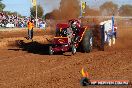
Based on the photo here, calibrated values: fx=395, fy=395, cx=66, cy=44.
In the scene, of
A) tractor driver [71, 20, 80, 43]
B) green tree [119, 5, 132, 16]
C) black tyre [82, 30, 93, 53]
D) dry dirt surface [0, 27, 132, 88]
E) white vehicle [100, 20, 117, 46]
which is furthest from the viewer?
green tree [119, 5, 132, 16]

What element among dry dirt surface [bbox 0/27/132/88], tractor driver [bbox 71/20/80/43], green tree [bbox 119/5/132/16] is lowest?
dry dirt surface [bbox 0/27/132/88]

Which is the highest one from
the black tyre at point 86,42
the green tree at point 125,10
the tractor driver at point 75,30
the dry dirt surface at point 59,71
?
the green tree at point 125,10

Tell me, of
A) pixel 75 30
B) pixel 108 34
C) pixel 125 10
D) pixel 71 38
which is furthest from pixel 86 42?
pixel 125 10

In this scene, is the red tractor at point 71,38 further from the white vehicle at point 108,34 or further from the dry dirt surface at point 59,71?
the white vehicle at point 108,34

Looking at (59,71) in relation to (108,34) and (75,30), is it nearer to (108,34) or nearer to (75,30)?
(75,30)

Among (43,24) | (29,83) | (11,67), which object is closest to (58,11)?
(11,67)

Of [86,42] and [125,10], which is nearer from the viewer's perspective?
[86,42]

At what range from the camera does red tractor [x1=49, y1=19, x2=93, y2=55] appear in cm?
1638

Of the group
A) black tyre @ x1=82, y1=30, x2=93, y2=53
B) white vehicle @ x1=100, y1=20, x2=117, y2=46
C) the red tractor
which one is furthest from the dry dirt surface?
white vehicle @ x1=100, y1=20, x2=117, y2=46

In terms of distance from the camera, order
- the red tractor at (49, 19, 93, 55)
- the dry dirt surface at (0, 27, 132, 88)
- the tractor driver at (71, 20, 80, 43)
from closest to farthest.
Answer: the dry dirt surface at (0, 27, 132, 88), the red tractor at (49, 19, 93, 55), the tractor driver at (71, 20, 80, 43)

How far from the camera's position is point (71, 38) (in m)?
16.4

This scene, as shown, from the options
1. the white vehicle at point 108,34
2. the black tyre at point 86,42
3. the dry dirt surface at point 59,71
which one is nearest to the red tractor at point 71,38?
the black tyre at point 86,42

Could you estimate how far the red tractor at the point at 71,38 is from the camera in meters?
16.4

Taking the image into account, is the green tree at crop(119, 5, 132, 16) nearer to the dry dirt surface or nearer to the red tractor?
the red tractor
